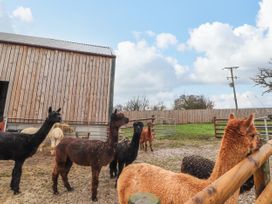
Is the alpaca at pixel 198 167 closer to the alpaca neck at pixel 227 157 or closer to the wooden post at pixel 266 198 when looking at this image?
the alpaca neck at pixel 227 157

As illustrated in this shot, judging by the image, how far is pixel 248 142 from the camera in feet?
7.22

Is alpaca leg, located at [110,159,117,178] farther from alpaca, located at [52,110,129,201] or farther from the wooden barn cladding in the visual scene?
the wooden barn cladding

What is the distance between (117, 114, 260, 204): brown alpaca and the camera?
7.27 feet

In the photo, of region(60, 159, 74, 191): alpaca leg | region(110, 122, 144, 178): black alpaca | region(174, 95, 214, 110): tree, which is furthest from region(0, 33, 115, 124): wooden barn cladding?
region(174, 95, 214, 110): tree

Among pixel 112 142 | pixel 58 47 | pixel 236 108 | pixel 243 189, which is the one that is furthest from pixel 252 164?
pixel 236 108

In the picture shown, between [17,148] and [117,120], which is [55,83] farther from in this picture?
[117,120]

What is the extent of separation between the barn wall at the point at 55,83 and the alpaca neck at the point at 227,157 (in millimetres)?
11050

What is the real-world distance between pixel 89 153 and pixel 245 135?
12.8ft

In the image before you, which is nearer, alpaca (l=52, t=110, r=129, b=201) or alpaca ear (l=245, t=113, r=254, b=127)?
alpaca ear (l=245, t=113, r=254, b=127)

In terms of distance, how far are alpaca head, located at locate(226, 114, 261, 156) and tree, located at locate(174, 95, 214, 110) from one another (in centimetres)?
3680

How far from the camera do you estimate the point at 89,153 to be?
5.44 m

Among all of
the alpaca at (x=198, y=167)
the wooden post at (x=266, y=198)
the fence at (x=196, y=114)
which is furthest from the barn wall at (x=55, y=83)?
the fence at (x=196, y=114)

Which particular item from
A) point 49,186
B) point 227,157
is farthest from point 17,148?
point 227,157

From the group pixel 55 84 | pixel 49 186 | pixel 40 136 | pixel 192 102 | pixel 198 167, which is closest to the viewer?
pixel 198 167
